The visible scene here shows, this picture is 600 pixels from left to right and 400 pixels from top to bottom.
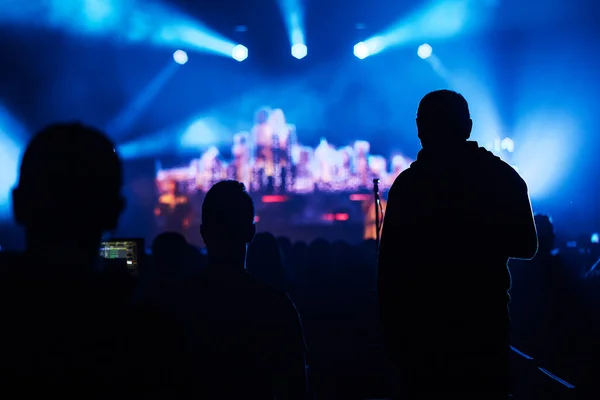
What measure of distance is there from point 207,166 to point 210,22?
4.39 m

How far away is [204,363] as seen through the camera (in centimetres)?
178

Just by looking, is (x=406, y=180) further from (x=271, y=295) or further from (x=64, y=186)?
A: (x=64, y=186)

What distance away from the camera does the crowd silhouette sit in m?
0.94

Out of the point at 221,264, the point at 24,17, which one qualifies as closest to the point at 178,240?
the point at 221,264

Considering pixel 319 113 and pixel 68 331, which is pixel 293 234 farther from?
pixel 68 331

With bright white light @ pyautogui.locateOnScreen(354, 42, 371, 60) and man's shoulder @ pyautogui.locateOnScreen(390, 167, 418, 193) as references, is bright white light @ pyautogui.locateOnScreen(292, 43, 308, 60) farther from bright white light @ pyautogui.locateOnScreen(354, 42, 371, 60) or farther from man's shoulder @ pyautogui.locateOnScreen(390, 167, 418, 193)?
man's shoulder @ pyautogui.locateOnScreen(390, 167, 418, 193)

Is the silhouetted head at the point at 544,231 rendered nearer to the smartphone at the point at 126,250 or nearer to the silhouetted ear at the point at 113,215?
the smartphone at the point at 126,250

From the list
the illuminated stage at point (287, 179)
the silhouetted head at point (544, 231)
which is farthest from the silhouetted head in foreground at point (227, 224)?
the illuminated stage at point (287, 179)

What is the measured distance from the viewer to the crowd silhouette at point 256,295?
940 millimetres

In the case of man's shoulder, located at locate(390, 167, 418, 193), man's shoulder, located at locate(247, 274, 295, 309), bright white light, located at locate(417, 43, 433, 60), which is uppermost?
bright white light, located at locate(417, 43, 433, 60)

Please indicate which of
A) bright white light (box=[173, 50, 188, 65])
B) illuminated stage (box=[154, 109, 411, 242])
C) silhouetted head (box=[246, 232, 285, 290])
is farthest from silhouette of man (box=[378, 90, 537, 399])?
illuminated stage (box=[154, 109, 411, 242])

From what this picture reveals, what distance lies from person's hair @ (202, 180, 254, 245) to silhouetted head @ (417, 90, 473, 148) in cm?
91

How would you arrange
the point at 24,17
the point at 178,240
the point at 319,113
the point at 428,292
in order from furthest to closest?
the point at 319,113 → the point at 24,17 → the point at 178,240 → the point at 428,292

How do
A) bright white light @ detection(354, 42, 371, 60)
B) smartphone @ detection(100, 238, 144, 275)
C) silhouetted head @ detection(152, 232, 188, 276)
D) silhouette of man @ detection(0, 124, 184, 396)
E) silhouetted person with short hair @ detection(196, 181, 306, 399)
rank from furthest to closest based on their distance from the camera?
bright white light @ detection(354, 42, 371, 60)
silhouetted head @ detection(152, 232, 188, 276)
smartphone @ detection(100, 238, 144, 275)
silhouetted person with short hair @ detection(196, 181, 306, 399)
silhouette of man @ detection(0, 124, 184, 396)
